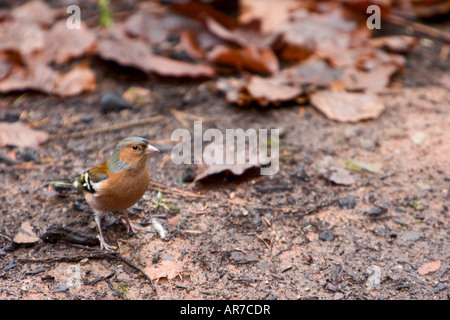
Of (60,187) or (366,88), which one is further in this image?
(366,88)

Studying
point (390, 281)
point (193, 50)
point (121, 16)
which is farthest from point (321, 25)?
point (390, 281)

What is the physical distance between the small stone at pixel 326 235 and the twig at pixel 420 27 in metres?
3.61

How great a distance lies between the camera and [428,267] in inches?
124

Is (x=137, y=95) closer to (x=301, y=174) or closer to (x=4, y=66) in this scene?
(x=4, y=66)

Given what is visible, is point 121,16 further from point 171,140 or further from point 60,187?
point 60,187

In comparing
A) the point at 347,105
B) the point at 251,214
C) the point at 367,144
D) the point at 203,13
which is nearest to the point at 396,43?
the point at 347,105

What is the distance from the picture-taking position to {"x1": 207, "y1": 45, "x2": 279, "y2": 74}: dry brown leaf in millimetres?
5016

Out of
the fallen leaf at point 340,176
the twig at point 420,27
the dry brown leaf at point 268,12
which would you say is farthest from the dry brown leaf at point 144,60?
the twig at point 420,27

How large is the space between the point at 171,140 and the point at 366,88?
2.09 m

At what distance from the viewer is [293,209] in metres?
3.65

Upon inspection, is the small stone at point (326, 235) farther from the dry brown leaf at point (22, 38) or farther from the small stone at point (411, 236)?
the dry brown leaf at point (22, 38)

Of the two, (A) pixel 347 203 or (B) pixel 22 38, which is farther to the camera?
(B) pixel 22 38

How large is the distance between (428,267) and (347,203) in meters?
0.77

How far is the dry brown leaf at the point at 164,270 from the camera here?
121 inches
